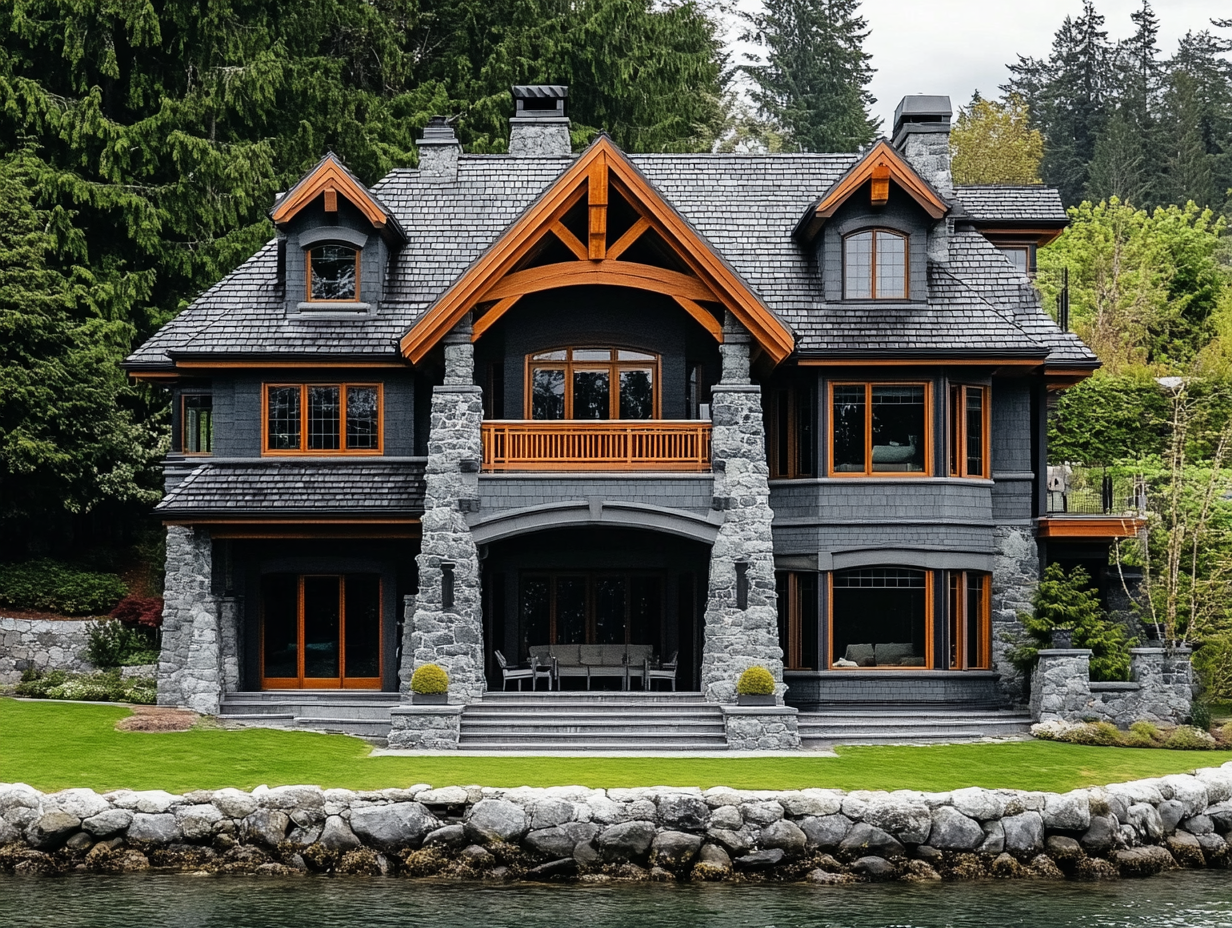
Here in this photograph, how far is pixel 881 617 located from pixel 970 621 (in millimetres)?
1642

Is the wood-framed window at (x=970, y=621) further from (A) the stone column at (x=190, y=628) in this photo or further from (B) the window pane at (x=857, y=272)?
(A) the stone column at (x=190, y=628)

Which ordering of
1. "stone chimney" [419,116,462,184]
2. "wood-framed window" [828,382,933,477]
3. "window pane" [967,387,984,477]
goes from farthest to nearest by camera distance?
"stone chimney" [419,116,462,184] → "window pane" [967,387,984,477] → "wood-framed window" [828,382,933,477]

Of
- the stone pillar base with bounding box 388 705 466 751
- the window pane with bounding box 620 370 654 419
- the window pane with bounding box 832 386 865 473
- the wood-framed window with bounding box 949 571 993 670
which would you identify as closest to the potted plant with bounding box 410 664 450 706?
the stone pillar base with bounding box 388 705 466 751

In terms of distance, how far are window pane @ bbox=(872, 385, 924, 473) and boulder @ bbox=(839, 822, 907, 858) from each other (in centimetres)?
864

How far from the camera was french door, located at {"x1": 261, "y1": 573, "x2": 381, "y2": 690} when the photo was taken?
26.5 metres

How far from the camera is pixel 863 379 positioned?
83.6ft

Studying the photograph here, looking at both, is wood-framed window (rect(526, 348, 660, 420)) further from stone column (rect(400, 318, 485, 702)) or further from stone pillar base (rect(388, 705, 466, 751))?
stone pillar base (rect(388, 705, 466, 751))

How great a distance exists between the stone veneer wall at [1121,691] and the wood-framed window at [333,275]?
517 inches

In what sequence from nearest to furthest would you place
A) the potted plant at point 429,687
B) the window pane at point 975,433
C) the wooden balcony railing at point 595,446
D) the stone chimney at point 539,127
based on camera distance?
the potted plant at point 429,687 → the wooden balcony railing at point 595,446 → the window pane at point 975,433 → the stone chimney at point 539,127

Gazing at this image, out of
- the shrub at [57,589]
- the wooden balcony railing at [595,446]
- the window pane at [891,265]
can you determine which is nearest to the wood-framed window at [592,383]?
the wooden balcony railing at [595,446]

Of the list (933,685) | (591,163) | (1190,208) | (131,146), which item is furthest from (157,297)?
(1190,208)

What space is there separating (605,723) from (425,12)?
28.1 meters

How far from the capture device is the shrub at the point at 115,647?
94.5 feet

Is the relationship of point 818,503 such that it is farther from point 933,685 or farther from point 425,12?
point 425,12
